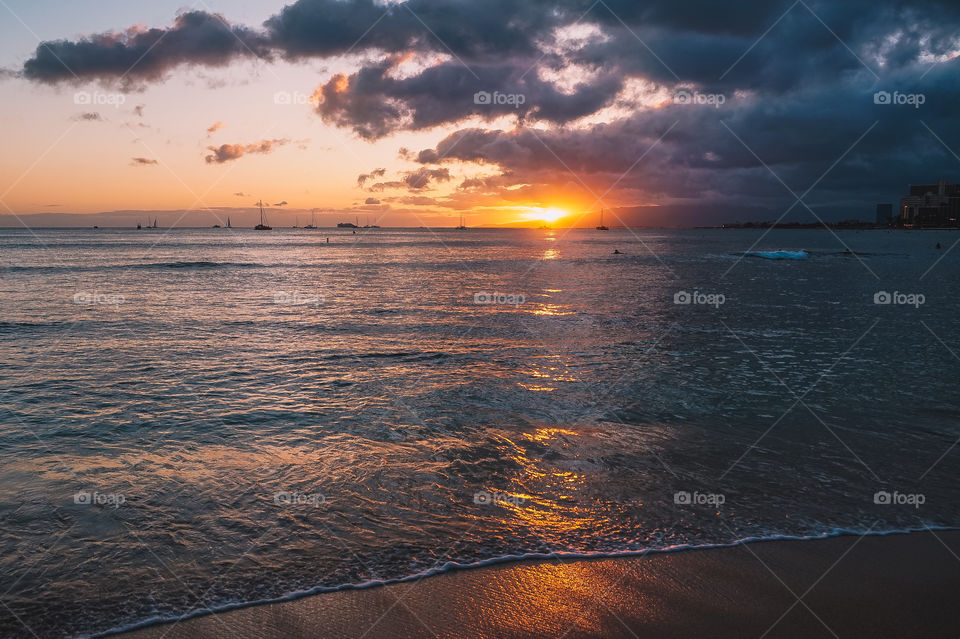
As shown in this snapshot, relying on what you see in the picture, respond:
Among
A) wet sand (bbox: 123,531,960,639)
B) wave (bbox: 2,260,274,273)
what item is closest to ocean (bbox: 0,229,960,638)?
wet sand (bbox: 123,531,960,639)

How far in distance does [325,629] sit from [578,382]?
10138 mm

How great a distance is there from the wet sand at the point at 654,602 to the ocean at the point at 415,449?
1.05 ft

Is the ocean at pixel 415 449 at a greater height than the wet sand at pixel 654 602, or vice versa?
the ocean at pixel 415 449

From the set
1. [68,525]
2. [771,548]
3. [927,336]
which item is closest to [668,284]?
[927,336]

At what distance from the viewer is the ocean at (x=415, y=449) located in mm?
6160

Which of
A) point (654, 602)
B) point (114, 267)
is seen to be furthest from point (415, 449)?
point (114, 267)

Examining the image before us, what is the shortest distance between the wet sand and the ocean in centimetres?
32

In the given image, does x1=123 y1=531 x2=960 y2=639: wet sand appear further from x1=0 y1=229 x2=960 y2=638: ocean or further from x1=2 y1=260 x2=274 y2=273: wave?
x1=2 y1=260 x2=274 y2=273: wave

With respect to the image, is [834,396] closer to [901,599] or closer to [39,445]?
[901,599]

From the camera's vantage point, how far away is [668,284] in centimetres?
4484

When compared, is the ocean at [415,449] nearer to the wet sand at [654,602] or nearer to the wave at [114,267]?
the wet sand at [654,602]

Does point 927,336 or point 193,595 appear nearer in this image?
point 193,595

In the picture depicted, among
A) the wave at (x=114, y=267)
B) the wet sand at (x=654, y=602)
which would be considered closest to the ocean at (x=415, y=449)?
the wet sand at (x=654, y=602)

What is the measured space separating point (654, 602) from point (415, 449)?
5.05 metres
